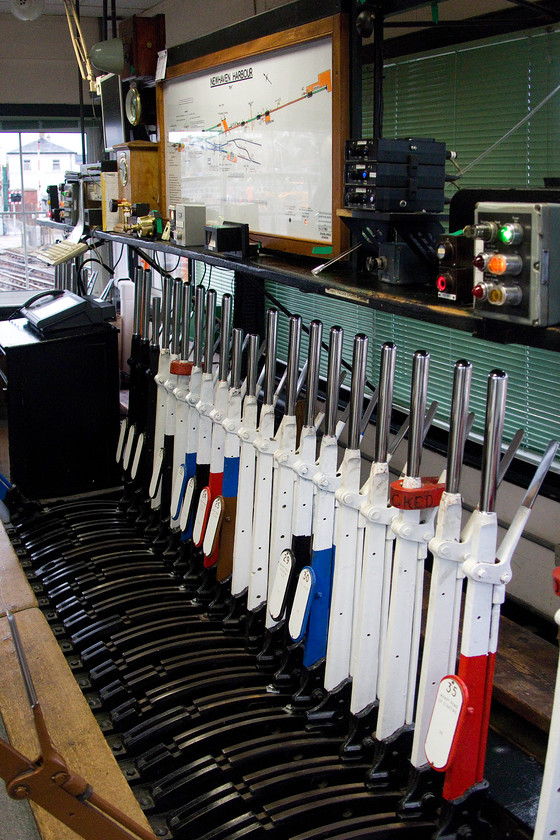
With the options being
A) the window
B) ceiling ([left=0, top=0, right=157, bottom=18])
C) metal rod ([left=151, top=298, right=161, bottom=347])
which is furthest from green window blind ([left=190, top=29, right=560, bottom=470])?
the window

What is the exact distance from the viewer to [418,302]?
196 centimetres

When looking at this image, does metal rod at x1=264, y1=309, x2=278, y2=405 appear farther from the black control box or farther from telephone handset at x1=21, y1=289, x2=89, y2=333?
telephone handset at x1=21, y1=289, x2=89, y2=333

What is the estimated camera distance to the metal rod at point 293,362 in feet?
8.79

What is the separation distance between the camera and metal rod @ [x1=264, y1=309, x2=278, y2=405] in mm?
2846

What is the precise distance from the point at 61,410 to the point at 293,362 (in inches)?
80.3

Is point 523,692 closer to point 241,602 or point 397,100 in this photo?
point 241,602

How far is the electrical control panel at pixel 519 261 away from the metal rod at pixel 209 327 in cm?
169

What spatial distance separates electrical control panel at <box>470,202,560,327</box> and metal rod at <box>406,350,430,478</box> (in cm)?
42

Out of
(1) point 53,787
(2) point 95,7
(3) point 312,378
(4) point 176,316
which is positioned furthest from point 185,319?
(2) point 95,7

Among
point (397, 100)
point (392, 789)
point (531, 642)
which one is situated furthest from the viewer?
point (397, 100)

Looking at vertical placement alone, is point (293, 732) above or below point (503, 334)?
below

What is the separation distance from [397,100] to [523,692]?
2.26 meters

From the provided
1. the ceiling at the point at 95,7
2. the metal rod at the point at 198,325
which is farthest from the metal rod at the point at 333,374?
the ceiling at the point at 95,7

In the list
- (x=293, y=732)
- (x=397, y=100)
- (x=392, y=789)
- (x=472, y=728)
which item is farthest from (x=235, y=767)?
(x=397, y=100)
